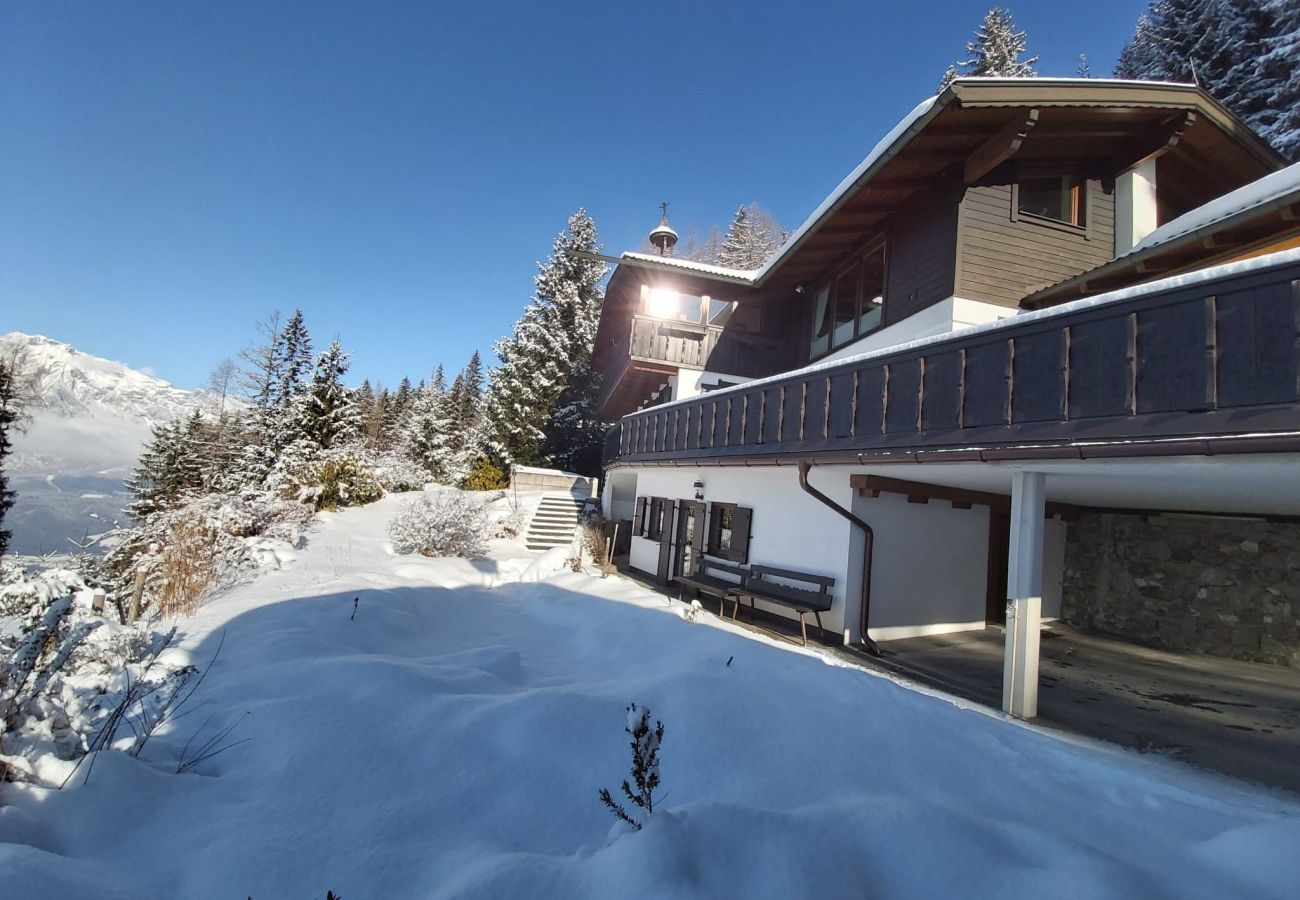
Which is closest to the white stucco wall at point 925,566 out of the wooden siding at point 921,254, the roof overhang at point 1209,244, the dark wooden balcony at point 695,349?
the wooden siding at point 921,254

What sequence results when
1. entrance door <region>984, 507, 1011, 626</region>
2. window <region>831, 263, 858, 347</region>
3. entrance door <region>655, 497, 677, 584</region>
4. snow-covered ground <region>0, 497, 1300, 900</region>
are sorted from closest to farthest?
snow-covered ground <region>0, 497, 1300, 900</region>, entrance door <region>984, 507, 1011, 626</region>, window <region>831, 263, 858, 347</region>, entrance door <region>655, 497, 677, 584</region>

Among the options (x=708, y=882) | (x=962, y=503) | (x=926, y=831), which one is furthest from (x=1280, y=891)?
(x=962, y=503)

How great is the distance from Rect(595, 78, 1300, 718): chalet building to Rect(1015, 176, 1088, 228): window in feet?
0.15

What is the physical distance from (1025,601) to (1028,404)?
6.84ft

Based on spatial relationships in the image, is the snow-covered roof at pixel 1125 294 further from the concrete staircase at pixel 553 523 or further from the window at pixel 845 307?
the concrete staircase at pixel 553 523

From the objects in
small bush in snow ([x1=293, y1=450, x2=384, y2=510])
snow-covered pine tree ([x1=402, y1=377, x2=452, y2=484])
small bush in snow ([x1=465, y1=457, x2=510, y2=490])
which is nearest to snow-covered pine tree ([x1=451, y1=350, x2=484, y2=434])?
snow-covered pine tree ([x1=402, y1=377, x2=452, y2=484])

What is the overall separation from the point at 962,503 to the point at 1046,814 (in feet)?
24.4

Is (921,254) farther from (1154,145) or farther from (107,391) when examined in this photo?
(107,391)

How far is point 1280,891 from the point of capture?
111 inches

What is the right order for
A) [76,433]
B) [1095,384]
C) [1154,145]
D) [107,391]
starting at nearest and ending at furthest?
[1095,384] < [1154,145] < [76,433] < [107,391]

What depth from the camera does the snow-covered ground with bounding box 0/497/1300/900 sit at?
8.36 ft

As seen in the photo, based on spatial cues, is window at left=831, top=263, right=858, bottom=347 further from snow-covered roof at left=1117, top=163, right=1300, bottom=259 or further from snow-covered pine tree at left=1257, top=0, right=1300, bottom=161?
snow-covered pine tree at left=1257, top=0, right=1300, bottom=161

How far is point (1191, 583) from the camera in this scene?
9.73 m

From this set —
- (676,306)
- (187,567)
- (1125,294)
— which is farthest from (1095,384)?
(676,306)
